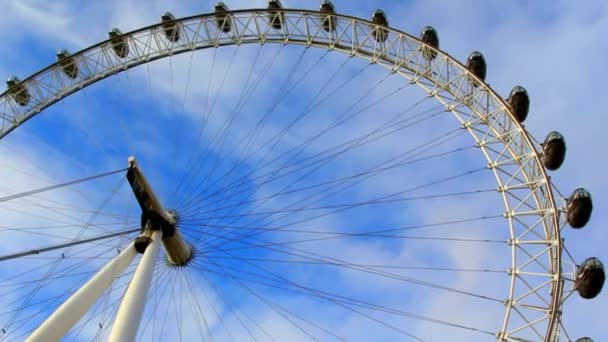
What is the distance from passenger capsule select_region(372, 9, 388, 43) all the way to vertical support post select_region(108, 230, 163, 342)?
40.5ft

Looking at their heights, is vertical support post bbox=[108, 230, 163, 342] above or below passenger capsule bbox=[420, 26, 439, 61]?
below

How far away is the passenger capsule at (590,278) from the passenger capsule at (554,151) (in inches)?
139

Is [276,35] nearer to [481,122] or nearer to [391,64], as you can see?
[391,64]

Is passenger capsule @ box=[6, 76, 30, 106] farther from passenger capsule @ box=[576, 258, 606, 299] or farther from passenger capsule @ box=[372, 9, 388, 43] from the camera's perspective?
passenger capsule @ box=[576, 258, 606, 299]

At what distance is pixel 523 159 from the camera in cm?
2059

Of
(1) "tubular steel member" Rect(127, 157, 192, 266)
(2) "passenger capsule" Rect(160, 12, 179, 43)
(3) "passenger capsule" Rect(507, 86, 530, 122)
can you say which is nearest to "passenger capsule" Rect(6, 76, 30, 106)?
(2) "passenger capsule" Rect(160, 12, 179, 43)

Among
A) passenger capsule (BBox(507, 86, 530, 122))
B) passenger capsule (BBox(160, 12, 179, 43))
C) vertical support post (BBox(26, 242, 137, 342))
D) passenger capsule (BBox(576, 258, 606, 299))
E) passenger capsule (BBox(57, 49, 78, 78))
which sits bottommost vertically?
vertical support post (BBox(26, 242, 137, 342))

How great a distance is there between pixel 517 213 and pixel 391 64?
8.06 meters

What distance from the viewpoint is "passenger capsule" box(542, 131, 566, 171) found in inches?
802

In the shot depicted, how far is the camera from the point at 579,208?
756 inches

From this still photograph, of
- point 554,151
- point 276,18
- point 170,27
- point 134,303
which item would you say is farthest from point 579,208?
point 170,27

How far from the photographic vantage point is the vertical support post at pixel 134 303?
14.7 metres

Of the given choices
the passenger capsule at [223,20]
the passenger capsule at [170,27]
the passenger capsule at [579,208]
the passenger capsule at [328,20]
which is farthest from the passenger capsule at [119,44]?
the passenger capsule at [579,208]

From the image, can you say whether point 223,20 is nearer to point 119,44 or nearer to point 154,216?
point 119,44
